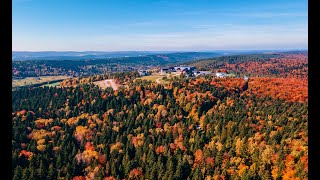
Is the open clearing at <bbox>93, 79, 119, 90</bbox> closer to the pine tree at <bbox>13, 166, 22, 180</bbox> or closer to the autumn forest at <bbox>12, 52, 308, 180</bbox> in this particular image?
the autumn forest at <bbox>12, 52, 308, 180</bbox>

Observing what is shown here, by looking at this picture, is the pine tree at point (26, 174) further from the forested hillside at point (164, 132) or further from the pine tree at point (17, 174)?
the pine tree at point (17, 174)

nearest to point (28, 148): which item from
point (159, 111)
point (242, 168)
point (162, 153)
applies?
point (162, 153)

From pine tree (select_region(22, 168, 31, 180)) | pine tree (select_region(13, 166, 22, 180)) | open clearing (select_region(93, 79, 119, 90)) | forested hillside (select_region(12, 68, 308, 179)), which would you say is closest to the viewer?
pine tree (select_region(13, 166, 22, 180))

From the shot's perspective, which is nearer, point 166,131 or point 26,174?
point 26,174

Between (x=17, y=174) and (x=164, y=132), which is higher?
(x=164, y=132)

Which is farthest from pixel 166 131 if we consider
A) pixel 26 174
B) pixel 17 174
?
pixel 17 174

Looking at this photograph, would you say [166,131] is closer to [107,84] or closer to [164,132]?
[164,132]

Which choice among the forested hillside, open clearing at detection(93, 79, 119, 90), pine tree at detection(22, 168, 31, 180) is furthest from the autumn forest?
open clearing at detection(93, 79, 119, 90)

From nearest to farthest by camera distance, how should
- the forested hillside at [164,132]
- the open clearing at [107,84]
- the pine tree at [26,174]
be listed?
the pine tree at [26,174]
the forested hillside at [164,132]
the open clearing at [107,84]

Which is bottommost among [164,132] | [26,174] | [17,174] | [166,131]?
[26,174]

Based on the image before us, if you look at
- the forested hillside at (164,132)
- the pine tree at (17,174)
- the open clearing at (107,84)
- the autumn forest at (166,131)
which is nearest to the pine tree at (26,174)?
the autumn forest at (166,131)
